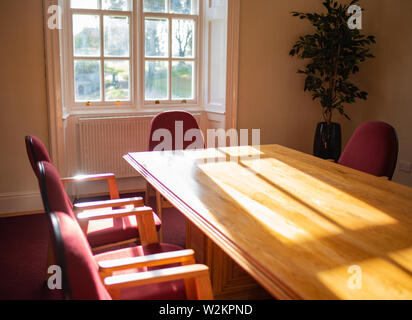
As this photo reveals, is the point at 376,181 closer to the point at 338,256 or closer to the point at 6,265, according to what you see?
the point at 338,256

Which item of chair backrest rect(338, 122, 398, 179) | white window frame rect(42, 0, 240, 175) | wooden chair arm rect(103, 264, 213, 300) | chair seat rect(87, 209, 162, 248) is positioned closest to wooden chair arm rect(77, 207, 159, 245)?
chair seat rect(87, 209, 162, 248)

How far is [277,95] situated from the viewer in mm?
5047

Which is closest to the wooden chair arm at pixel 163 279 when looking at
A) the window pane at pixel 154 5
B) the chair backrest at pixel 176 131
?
the chair backrest at pixel 176 131

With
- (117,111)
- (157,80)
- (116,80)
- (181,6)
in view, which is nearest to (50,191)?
(117,111)

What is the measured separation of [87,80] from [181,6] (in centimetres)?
132

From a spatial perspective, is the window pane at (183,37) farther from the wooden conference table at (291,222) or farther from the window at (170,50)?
the wooden conference table at (291,222)

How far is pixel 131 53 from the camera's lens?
4.70 m

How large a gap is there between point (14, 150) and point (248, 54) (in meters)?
2.59

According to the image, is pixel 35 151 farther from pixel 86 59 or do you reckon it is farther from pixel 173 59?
pixel 173 59

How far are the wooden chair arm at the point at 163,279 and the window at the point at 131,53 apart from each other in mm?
3267

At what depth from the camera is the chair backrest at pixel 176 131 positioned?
11.1ft
